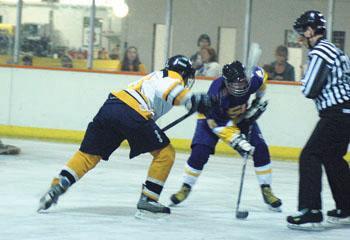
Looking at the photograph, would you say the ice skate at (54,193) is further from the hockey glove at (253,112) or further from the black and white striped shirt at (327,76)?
the black and white striped shirt at (327,76)

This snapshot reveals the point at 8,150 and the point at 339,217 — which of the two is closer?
the point at 339,217

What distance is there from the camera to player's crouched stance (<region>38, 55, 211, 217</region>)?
6000 millimetres

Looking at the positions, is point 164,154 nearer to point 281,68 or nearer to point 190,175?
point 190,175

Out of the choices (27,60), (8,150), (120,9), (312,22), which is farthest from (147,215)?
(27,60)

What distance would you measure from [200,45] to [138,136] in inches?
220

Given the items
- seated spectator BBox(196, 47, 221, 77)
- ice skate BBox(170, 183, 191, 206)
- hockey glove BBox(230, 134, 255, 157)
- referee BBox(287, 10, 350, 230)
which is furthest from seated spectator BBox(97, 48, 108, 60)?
referee BBox(287, 10, 350, 230)

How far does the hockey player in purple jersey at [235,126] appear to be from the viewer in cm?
634

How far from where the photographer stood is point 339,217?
19.7 ft

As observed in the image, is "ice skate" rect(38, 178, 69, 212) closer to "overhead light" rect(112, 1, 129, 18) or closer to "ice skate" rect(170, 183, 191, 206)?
"ice skate" rect(170, 183, 191, 206)

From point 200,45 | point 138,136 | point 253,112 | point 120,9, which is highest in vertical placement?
point 120,9

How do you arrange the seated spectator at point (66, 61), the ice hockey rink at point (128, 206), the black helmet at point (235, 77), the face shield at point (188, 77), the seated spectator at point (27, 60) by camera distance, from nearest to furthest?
the ice hockey rink at point (128, 206), the face shield at point (188, 77), the black helmet at point (235, 77), the seated spectator at point (66, 61), the seated spectator at point (27, 60)

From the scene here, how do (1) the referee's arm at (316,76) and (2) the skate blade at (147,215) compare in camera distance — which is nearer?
(1) the referee's arm at (316,76)

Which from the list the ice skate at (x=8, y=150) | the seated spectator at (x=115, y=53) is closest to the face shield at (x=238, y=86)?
the ice skate at (x=8, y=150)

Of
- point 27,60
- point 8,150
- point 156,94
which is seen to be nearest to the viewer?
point 156,94
